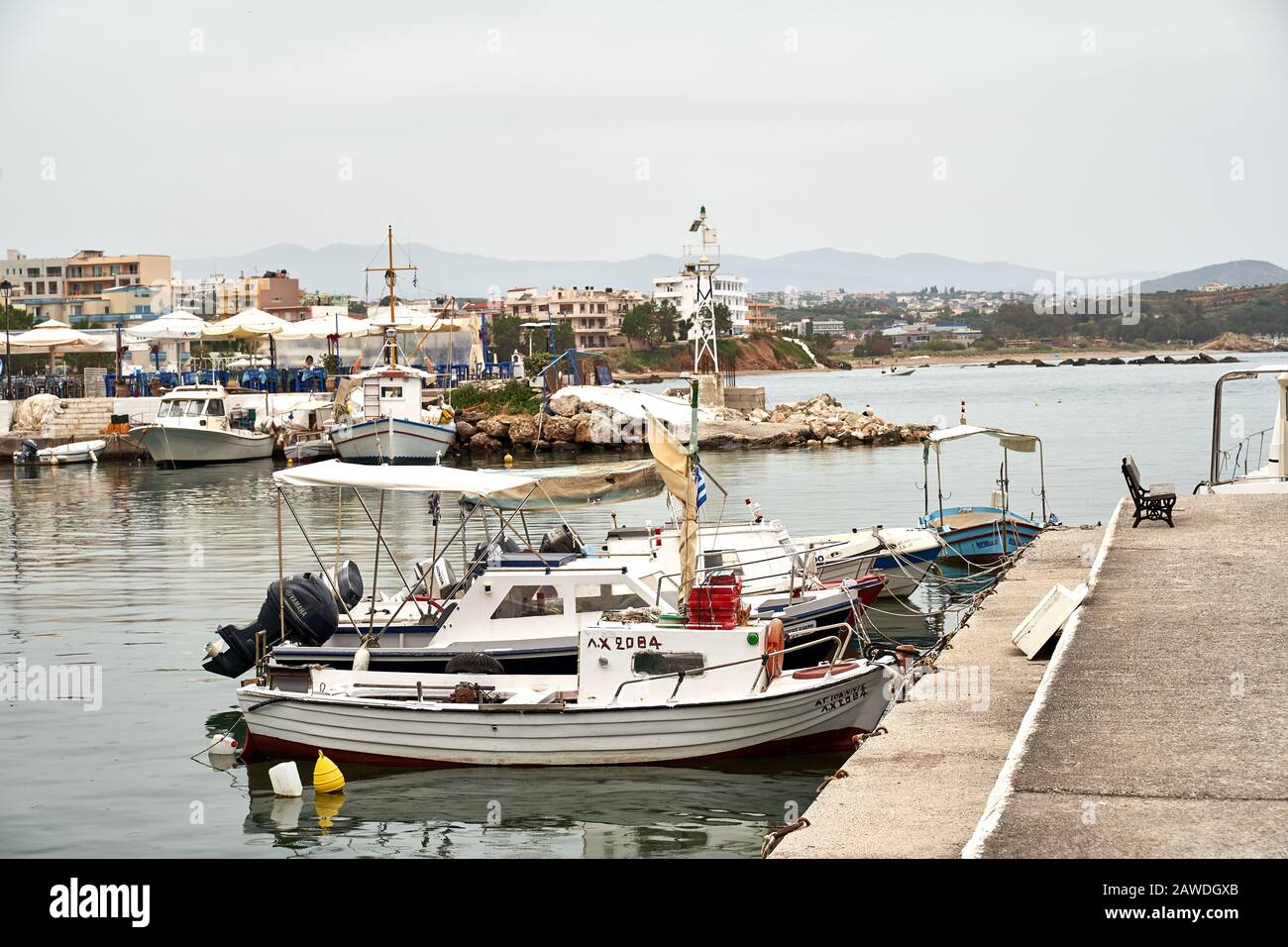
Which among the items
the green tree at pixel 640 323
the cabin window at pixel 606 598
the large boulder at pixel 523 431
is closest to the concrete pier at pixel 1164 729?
the cabin window at pixel 606 598

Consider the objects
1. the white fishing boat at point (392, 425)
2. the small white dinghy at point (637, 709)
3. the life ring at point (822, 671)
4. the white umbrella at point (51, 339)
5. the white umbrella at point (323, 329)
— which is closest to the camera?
the small white dinghy at point (637, 709)

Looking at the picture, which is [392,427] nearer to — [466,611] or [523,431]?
[523,431]

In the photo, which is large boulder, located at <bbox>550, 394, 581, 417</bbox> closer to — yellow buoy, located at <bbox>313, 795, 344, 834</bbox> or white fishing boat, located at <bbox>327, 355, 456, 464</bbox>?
white fishing boat, located at <bbox>327, 355, 456, 464</bbox>

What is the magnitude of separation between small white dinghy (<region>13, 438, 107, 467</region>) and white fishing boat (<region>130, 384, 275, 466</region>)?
197 cm

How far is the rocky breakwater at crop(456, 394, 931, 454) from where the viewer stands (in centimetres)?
6575

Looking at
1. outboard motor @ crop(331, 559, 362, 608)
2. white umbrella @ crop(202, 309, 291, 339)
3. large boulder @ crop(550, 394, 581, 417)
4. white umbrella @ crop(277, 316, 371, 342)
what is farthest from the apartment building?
outboard motor @ crop(331, 559, 362, 608)

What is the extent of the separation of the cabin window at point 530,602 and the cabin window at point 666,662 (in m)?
2.30

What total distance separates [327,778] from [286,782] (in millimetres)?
465

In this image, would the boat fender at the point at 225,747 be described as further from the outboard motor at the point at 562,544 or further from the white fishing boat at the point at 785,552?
the white fishing boat at the point at 785,552

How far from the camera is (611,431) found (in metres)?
65.7

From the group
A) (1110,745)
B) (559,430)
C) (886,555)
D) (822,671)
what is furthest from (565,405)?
(1110,745)

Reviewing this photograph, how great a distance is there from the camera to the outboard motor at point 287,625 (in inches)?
714

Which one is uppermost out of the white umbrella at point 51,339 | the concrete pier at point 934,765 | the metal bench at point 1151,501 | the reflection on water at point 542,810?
the white umbrella at point 51,339

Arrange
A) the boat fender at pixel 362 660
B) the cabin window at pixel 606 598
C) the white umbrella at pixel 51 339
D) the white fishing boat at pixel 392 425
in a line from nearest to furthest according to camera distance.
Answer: the boat fender at pixel 362 660 < the cabin window at pixel 606 598 < the white fishing boat at pixel 392 425 < the white umbrella at pixel 51 339
